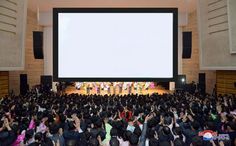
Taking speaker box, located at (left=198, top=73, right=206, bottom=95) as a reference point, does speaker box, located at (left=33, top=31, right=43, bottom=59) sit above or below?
above

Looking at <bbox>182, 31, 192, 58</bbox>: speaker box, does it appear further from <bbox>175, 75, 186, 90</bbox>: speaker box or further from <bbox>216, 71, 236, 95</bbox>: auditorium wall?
<bbox>175, 75, 186, 90</bbox>: speaker box

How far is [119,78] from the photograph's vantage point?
15.9 m

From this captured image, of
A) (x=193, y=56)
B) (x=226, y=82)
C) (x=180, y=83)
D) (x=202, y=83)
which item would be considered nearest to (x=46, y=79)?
(x=180, y=83)

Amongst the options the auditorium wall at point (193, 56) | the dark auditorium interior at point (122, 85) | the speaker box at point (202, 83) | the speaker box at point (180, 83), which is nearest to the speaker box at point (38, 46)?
the dark auditorium interior at point (122, 85)

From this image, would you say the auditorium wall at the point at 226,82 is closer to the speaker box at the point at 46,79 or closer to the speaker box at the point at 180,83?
the speaker box at the point at 180,83

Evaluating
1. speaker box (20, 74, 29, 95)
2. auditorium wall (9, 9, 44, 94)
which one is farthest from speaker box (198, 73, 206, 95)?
auditorium wall (9, 9, 44, 94)

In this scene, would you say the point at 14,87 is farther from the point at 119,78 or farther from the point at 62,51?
the point at 119,78

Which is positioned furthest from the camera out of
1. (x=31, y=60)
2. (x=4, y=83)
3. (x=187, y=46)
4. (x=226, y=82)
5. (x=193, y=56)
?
(x=193, y=56)

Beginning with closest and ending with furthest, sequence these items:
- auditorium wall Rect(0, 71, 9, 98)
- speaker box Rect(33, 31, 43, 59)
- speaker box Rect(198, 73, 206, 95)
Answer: auditorium wall Rect(0, 71, 9, 98) → speaker box Rect(33, 31, 43, 59) → speaker box Rect(198, 73, 206, 95)

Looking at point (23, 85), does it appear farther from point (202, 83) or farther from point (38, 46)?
point (202, 83)

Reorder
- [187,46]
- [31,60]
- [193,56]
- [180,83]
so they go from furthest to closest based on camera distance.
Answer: [193,56]
[31,60]
[180,83]
[187,46]

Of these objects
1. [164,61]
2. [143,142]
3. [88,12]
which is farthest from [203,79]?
[143,142]

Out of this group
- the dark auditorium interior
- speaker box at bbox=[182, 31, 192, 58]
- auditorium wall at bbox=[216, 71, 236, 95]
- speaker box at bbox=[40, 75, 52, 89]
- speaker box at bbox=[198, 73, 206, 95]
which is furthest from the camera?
speaker box at bbox=[40, 75, 52, 89]

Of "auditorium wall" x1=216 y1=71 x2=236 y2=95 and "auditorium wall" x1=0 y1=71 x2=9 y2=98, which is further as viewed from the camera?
"auditorium wall" x1=0 y1=71 x2=9 y2=98
